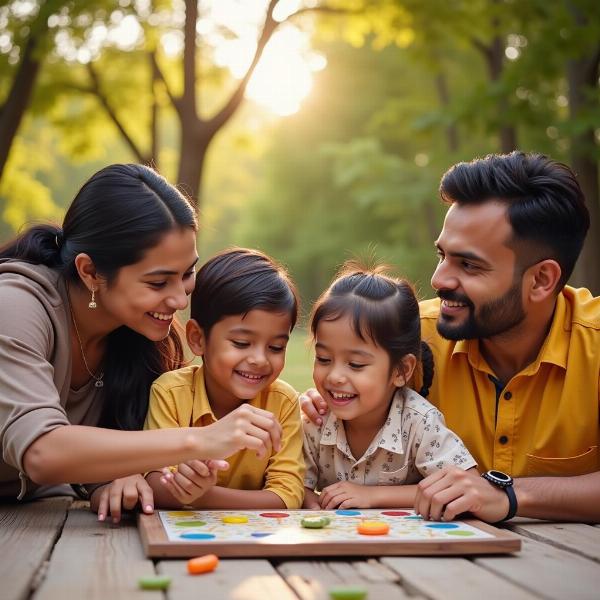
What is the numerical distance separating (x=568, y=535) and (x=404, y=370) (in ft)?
2.97

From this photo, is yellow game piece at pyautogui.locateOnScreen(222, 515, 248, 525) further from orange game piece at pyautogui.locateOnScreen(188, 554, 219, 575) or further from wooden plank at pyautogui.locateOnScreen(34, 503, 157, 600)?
orange game piece at pyautogui.locateOnScreen(188, 554, 219, 575)

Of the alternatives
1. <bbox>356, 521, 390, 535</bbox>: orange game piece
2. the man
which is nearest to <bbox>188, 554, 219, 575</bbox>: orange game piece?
<bbox>356, 521, 390, 535</bbox>: orange game piece

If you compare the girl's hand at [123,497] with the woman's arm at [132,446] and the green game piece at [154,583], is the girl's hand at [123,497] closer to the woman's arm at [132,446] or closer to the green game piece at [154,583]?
the woman's arm at [132,446]

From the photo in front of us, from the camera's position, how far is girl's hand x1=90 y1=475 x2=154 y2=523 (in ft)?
10.2

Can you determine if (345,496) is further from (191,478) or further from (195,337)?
(195,337)

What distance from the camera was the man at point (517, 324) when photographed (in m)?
3.68

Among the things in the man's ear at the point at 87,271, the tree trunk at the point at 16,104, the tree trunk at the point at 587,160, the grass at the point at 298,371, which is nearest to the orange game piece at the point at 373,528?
the man's ear at the point at 87,271

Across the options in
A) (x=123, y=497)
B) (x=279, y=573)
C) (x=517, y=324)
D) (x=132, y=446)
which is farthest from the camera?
(x=517, y=324)

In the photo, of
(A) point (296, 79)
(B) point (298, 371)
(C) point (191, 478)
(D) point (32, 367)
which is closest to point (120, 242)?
(D) point (32, 367)

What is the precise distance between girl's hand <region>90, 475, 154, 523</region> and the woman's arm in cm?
25

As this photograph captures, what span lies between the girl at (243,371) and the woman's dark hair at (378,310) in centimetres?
15

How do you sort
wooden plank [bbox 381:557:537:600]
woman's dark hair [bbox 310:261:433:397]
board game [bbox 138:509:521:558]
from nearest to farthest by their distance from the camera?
wooden plank [bbox 381:557:537:600] < board game [bbox 138:509:521:558] < woman's dark hair [bbox 310:261:433:397]

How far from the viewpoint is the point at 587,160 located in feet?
32.2

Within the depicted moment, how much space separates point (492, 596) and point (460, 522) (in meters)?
0.79
